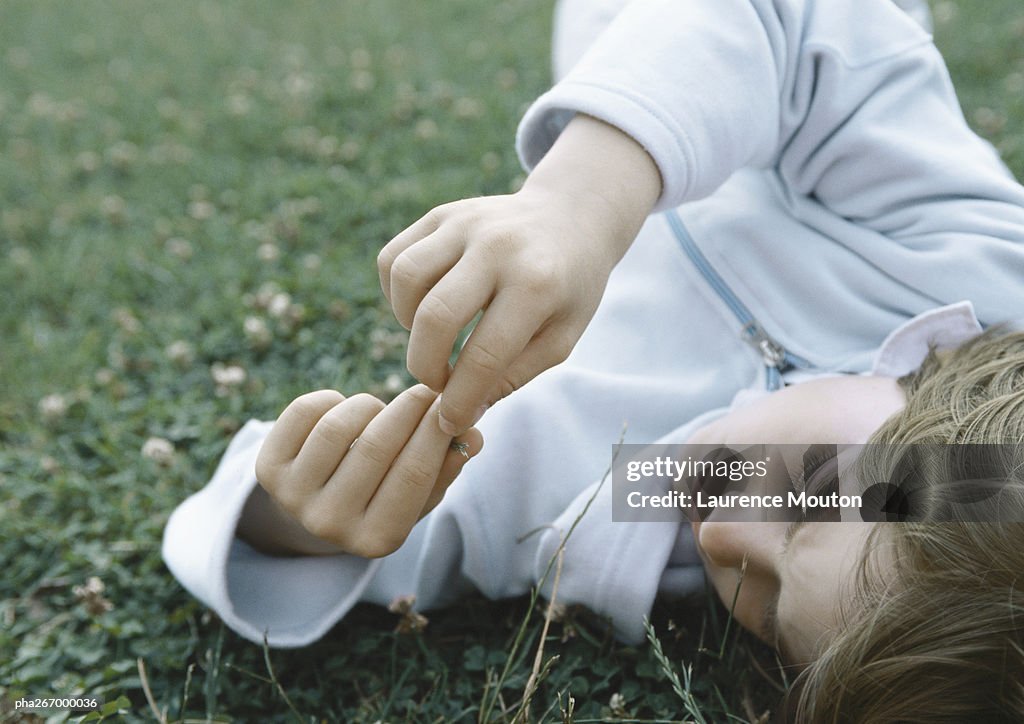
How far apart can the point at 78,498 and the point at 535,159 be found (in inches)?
41.2

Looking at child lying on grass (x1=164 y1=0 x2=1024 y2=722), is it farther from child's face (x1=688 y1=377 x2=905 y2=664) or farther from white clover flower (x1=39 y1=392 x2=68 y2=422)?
white clover flower (x1=39 y1=392 x2=68 y2=422)

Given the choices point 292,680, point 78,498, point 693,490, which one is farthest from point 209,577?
point 693,490

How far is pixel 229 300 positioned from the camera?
87.4 inches

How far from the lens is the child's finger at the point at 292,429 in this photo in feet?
4.06

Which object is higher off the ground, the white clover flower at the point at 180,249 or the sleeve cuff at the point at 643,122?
the sleeve cuff at the point at 643,122

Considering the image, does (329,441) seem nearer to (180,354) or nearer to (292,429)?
(292,429)

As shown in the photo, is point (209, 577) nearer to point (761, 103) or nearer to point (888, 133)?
point (761, 103)

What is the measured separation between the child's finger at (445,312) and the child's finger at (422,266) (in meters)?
0.03

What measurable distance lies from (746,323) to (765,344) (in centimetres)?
5

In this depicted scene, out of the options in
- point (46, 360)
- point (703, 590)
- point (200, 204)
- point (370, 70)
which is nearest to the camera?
point (703, 590)

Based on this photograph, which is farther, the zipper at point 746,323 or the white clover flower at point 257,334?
the white clover flower at point 257,334

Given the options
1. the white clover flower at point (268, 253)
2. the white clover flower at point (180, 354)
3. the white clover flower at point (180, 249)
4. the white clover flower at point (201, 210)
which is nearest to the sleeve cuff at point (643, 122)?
the white clover flower at point (180, 354)

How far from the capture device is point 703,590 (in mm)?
1494

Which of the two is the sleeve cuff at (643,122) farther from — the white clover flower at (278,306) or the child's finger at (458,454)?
the white clover flower at (278,306)
